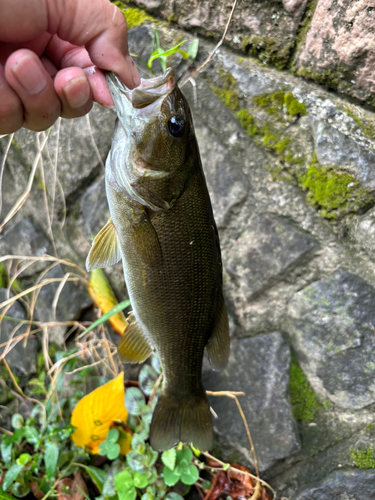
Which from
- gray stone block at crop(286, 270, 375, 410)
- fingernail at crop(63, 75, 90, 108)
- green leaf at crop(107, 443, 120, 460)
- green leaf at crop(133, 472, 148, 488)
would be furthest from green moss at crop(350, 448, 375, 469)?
fingernail at crop(63, 75, 90, 108)

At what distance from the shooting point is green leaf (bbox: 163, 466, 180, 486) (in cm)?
131

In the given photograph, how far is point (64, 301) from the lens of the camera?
5.91 feet

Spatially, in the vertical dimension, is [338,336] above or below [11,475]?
above

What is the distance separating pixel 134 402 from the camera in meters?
1.47

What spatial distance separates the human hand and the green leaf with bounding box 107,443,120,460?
1204 millimetres

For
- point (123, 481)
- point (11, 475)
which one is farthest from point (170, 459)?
point (11, 475)

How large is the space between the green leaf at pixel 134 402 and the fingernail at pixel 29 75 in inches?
45.4

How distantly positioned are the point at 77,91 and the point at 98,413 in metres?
1.21

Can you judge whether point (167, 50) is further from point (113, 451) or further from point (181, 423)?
point (113, 451)

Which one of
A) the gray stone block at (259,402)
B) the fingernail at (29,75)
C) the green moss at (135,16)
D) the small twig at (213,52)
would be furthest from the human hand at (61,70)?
the gray stone block at (259,402)

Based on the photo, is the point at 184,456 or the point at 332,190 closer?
the point at 332,190

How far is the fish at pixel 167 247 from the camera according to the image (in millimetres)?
856

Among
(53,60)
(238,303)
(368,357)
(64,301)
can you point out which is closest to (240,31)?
(53,60)

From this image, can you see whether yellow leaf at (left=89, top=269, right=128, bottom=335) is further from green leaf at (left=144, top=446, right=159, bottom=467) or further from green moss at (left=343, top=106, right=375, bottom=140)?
green moss at (left=343, top=106, right=375, bottom=140)
